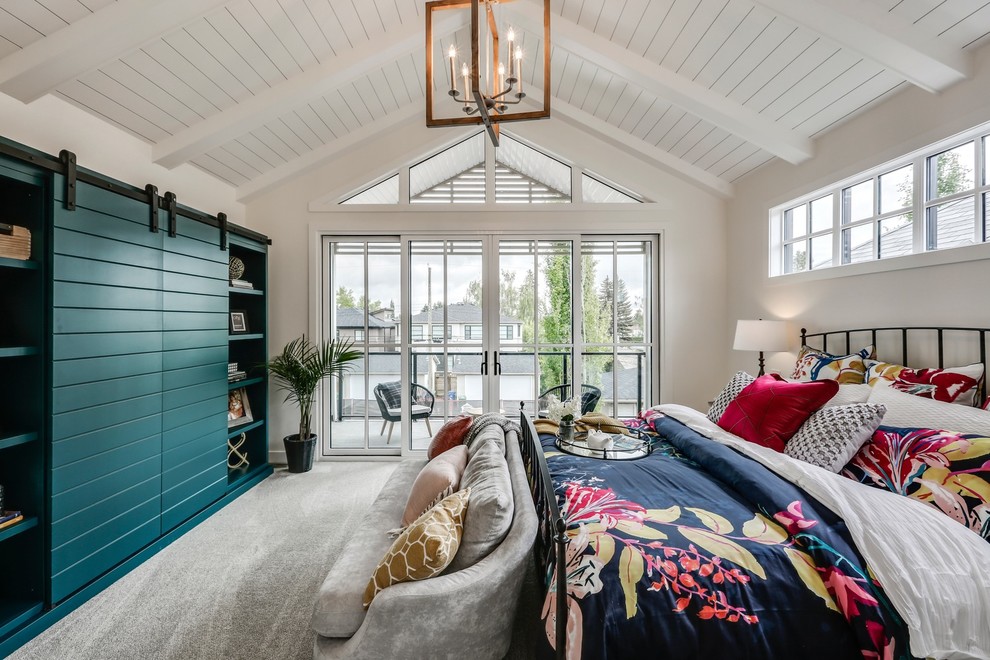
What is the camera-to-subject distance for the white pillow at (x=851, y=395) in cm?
207

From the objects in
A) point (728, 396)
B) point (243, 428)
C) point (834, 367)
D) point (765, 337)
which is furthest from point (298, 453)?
point (834, 367)

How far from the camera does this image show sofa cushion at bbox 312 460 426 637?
1.38 meters

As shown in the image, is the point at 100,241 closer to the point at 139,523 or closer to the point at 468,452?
the point at 139,523

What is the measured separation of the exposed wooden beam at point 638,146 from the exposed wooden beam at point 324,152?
51.6 inches

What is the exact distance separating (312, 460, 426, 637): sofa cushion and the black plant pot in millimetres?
1868

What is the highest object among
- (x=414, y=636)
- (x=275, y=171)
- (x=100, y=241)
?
(x=275, y=171)

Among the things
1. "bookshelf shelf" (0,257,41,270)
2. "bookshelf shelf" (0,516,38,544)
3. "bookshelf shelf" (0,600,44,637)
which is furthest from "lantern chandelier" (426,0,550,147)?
"bookshelf shelf" (0,600,44,637)

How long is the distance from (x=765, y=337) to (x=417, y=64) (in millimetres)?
3323

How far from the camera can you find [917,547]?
1197 millimetres

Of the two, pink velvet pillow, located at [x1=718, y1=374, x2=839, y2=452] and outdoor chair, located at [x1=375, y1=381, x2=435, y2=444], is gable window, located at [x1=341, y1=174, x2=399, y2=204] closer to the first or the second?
outdoor chair, located at [x1=375, y1=381, x2=435, y2=444]

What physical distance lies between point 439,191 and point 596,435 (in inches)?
109

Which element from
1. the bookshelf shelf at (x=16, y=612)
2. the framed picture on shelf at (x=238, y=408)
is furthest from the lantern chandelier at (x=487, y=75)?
the framed picture on shelf at (x=238, y=408)

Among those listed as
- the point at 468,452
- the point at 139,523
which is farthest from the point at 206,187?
the point at 468,452

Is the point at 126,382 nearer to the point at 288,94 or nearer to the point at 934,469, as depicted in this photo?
the point at 288,94
